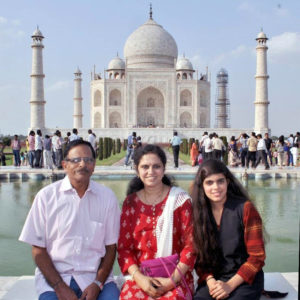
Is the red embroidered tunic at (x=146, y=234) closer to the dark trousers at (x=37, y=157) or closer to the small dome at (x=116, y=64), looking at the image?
the dark trousers at (x=37, y=157)

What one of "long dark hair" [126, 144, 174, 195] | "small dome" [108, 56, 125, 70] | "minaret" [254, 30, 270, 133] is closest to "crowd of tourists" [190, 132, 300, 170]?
"long dark hair" [126, 144, 174, 195]

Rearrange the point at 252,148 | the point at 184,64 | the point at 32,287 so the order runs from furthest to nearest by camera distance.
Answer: the point at 184,64, the point at 252,148, the point at 32,287

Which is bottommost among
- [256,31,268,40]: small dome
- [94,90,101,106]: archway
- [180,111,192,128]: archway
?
[180,111,192,128]: archway

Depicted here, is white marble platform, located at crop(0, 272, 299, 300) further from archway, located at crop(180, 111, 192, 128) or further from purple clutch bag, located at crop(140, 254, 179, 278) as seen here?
archway, located at crop(180, 111, 192, 128)

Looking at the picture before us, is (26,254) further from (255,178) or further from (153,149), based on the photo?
(255,178)

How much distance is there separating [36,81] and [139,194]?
73.6 ft

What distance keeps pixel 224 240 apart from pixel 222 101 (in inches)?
1450

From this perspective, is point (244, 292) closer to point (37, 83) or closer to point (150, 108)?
point (37, 83)

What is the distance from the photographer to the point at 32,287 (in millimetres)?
2336

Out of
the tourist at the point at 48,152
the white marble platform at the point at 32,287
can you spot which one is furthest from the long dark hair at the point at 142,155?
the tourist at the point at 48,152

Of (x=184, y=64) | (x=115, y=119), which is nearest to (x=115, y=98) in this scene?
(x=115, y=119)

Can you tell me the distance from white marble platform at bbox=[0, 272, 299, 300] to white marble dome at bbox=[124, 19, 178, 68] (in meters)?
29.6

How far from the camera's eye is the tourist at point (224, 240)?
1994 mm

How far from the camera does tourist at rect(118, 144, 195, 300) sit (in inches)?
77.9
